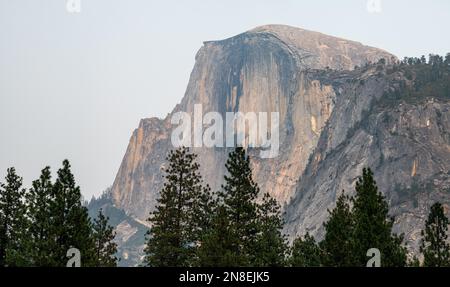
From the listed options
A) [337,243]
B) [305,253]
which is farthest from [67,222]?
[305,253]

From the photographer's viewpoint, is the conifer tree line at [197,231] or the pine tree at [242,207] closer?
the conifer tree line at [197,231]

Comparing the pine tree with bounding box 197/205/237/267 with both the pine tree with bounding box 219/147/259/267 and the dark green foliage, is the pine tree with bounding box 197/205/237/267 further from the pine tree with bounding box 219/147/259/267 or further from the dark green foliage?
the pine tree with bounding box 219/147/259/267

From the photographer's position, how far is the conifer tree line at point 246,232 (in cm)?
5766

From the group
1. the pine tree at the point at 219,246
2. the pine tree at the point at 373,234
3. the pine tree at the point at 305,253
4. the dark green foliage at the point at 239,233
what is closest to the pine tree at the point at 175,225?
→ the dark green foliage at the point at 239,233

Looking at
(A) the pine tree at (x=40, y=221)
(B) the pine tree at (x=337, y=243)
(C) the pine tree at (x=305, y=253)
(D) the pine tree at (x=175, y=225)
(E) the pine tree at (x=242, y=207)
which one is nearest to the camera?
(A) the pine tree at (x=40, y=221)

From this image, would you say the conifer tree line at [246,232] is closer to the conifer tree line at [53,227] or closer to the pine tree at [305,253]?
the pine tree at [305,253]

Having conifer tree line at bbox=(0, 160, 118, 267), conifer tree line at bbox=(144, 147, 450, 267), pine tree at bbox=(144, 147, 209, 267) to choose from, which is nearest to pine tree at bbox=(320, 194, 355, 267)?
conifer tree line at bbox=(144, 147, 450, 267)

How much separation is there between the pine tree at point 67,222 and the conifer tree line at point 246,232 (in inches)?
351

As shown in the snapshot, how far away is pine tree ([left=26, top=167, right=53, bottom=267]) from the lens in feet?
180

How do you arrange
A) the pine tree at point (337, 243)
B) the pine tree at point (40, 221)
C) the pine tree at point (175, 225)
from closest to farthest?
the pine tree at point (40, 221)
the pine tree at point (337, 243)
the pine tree at point (175, 225)

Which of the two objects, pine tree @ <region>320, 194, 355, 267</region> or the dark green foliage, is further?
pine tree @ <region>320, 194, 355, 267</region>

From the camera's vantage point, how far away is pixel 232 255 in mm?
56312

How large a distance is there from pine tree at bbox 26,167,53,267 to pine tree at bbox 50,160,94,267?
0.52 meters

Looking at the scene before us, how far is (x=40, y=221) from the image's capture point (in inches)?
2270
